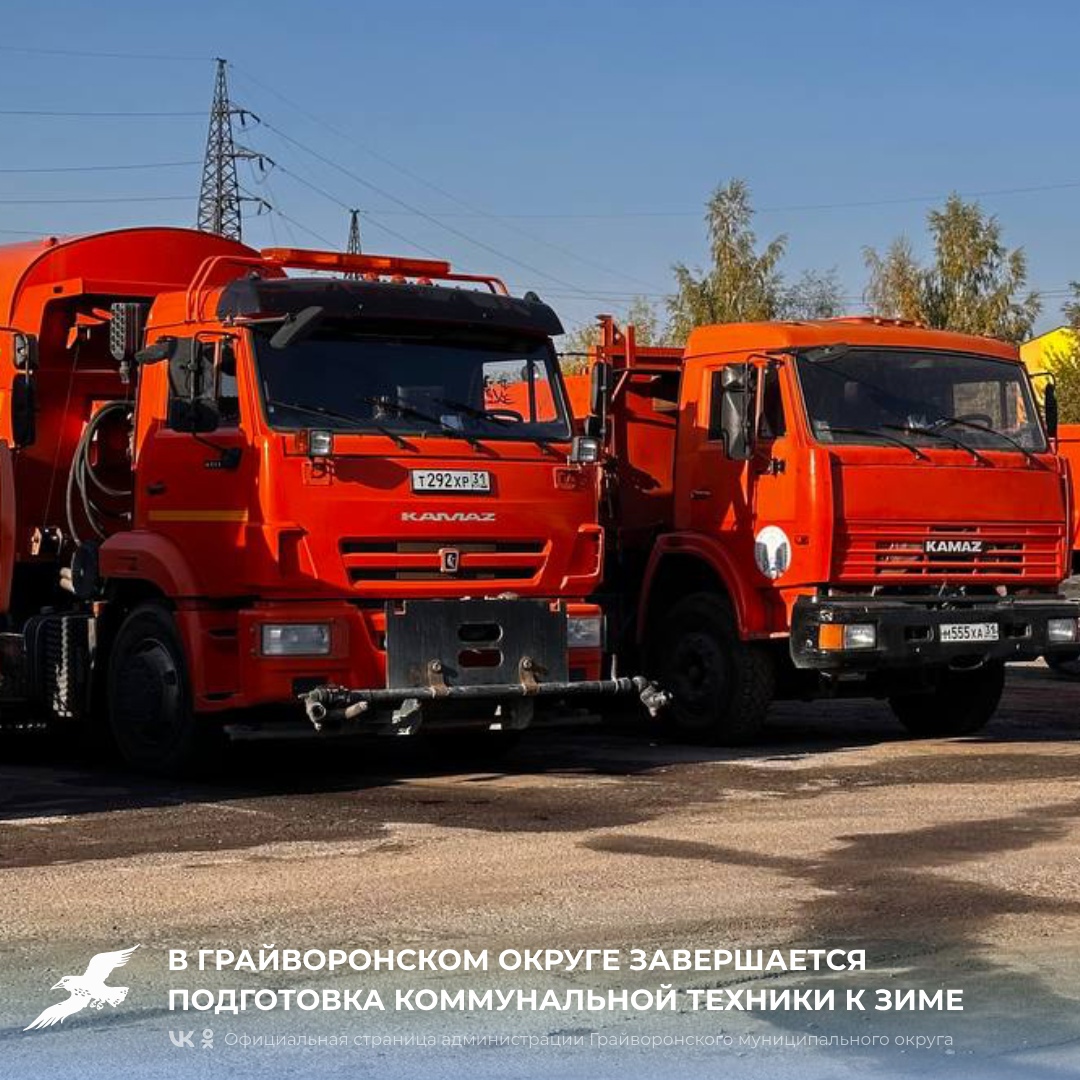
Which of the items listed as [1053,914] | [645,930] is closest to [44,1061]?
[645,930]

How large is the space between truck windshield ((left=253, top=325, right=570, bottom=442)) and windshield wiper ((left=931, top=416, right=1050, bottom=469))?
2.98 meters

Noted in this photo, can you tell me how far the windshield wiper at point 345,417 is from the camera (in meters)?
12.3

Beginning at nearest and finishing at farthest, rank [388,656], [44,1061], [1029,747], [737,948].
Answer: [44,1061] < [737,948] < [388,656] < [1029,747]

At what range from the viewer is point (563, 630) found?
1284 centimetres

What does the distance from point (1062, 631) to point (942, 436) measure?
1.62 m

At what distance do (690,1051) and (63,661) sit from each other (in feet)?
27.5

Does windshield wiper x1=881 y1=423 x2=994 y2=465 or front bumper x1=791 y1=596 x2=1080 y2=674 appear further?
windshield wiper x1=881 y1=423 x2=994 y2=465

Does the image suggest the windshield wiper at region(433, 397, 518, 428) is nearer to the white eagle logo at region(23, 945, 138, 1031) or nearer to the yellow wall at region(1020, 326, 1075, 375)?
the white eagle logo at region(23, 945, 138, 1031)

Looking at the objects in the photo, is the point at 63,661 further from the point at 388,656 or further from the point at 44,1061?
the point at 44,1061

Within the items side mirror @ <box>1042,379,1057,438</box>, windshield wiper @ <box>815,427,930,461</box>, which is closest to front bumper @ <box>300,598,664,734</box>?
windshield wiper @ <box>815,427,930,461</box>

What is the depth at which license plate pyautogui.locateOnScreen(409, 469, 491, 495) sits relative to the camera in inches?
488

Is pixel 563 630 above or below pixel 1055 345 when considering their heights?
below

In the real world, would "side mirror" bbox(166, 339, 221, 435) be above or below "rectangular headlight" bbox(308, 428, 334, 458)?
above

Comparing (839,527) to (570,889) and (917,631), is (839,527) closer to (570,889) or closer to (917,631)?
(917,631)
